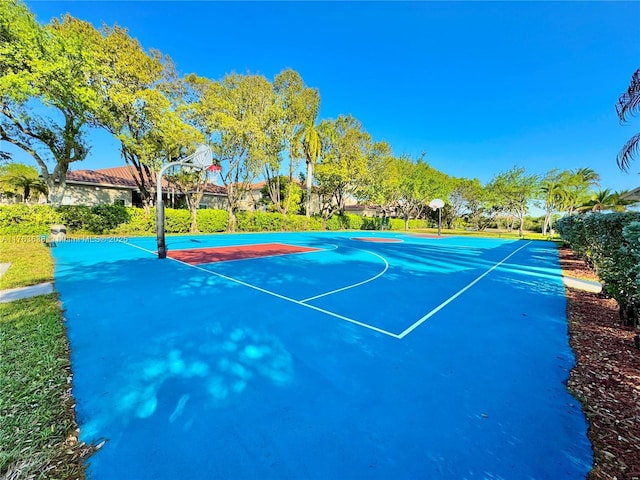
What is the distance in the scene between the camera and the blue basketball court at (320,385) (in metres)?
1.96

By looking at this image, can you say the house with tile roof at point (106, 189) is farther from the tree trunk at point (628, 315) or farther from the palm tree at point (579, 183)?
the palm tree at point (579, 183)

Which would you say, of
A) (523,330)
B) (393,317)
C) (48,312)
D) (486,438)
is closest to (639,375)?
(523,330)

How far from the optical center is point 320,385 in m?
2.85

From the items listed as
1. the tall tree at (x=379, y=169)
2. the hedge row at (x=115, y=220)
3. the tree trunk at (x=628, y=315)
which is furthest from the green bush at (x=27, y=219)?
the tall tree at (x=379, y=169)

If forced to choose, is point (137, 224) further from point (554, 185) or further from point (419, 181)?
point (554, 185)

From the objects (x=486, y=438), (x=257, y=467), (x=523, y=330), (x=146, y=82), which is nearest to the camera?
(x=257, y=467)

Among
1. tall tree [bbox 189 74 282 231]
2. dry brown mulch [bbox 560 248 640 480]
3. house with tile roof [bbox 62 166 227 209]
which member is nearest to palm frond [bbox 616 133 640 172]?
dry brown mulch [bbox 560 248 640 480]

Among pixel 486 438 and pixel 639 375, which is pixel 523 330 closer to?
pixel 639 375

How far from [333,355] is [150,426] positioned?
202 cm

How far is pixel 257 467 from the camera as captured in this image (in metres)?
1.87

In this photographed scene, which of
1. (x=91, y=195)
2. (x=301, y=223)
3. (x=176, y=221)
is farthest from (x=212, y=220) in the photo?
(x=301, y=223)

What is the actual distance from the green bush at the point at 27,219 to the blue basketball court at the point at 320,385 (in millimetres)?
13585

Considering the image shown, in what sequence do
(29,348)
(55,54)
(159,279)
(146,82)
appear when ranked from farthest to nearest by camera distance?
(146,82) → (55,54) → (159,279) → (29,348)

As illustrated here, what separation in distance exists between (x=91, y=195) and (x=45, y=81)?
1168 cm
